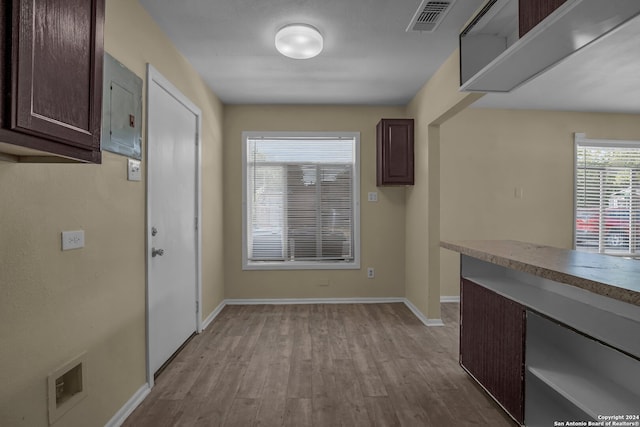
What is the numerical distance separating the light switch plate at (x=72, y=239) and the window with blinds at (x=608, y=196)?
5.64 m

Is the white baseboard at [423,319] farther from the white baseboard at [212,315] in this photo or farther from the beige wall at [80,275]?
the beige wall at [80,275]

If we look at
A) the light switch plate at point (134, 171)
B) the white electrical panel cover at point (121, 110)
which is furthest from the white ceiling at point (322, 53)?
the light switch plate at point (134, 171)

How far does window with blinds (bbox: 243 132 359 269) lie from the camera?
4641 mm

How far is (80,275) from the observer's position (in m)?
1.75

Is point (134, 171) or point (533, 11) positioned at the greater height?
point (533, 11)

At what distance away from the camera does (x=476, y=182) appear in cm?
472

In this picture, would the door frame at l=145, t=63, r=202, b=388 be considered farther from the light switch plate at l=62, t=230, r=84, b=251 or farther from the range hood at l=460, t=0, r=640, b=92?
the range hood at l=460, t=0, r=640, b=92

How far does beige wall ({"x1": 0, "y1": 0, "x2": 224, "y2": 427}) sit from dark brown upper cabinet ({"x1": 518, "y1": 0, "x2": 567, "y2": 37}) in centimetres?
217

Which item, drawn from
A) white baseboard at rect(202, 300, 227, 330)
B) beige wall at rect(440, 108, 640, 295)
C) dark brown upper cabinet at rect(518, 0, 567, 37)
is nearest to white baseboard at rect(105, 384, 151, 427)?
white baseboard at rect(202, 300, 227, 330)

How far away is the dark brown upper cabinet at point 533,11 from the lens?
1.50 meters

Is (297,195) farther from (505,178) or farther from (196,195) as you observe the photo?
(505,178)

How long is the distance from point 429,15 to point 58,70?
222 cm

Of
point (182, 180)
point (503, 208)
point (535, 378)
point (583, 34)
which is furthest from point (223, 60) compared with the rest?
point (503, 208)

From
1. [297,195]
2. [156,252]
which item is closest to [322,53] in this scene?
[297,195]
